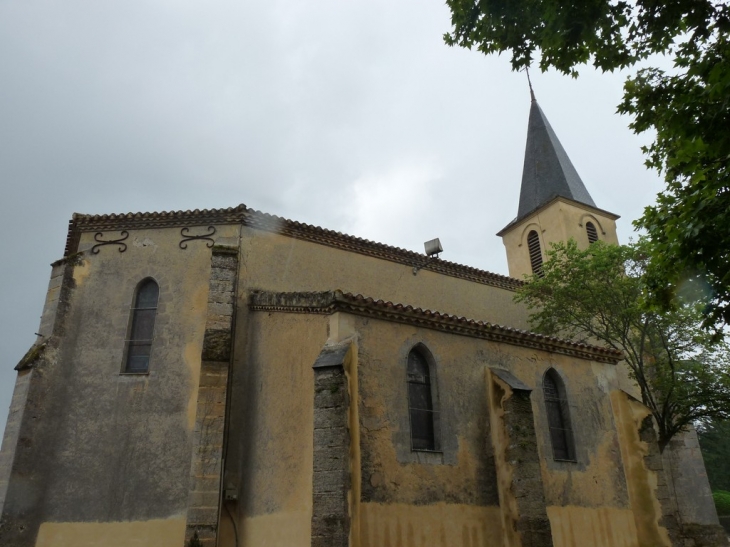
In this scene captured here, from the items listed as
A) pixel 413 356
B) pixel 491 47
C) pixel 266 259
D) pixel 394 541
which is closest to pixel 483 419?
pixel 413 356

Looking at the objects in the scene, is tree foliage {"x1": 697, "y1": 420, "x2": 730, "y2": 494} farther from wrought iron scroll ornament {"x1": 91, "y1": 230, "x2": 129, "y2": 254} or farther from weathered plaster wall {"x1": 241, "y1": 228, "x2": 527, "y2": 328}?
wrought iron scroll ornament {"x1": 91, "y1": 230, "x2": 129, "y2": 254}

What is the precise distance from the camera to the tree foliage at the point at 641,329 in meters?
15.8

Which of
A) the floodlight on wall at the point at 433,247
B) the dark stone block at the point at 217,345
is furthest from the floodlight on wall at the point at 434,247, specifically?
the dark stone block at the point at 217,345

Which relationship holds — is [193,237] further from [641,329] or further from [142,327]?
[641,329]

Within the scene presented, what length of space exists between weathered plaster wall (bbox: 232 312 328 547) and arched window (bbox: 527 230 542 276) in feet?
51.6

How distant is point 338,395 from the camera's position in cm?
973

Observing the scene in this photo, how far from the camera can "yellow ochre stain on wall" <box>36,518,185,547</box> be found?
35.8ft

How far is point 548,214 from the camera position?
25.0 m

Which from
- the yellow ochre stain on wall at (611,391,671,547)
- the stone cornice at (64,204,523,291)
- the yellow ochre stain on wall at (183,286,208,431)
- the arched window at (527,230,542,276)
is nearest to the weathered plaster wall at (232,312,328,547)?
the yellow ochre stain on wall at (183,286,208,431)

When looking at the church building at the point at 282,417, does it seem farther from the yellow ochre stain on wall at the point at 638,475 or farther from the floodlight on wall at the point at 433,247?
the floodlight on wall at the point at 433,247

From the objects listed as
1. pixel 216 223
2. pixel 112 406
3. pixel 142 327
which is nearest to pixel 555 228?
pixel 216 223

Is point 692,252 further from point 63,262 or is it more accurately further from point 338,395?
point 63,262

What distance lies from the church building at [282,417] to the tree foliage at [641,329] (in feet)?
6.98

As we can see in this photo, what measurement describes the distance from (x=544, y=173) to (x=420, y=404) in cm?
1857
